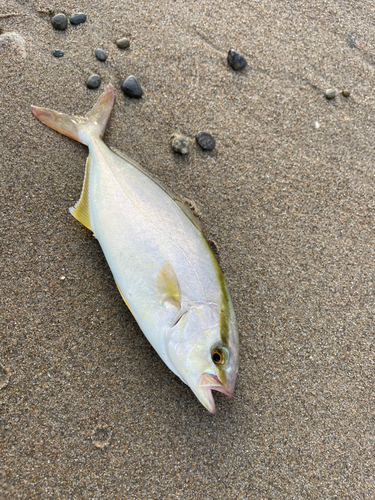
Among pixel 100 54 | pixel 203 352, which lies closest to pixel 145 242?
pixel 203 352

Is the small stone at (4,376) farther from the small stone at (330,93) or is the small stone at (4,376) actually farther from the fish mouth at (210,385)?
the small stone at (330,93)

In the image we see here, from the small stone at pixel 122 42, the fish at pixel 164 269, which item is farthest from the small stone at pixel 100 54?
the fish at pixel 164 269

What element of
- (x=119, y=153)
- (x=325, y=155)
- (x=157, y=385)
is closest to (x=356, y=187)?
(x=325, y=155)

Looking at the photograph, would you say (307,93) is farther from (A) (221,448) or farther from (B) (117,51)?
(A) (221,448)

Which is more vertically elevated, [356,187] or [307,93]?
[307,93]

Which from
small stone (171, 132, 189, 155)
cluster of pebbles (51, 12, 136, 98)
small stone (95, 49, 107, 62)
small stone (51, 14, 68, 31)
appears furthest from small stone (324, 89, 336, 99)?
small stone (51, 14, 68, 31)

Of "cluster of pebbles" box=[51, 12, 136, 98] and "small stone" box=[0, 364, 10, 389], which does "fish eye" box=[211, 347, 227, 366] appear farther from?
→ "cluster of pebbles" box=[51, 12, 136, 98]
